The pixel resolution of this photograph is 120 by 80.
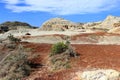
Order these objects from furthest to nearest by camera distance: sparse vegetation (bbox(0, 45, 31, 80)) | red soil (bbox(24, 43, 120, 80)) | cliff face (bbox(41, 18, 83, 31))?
1. cliff face (bbox(41, 18, 83, 31))
2. sparse vegetation (bbox(0, 45, 31, 80))
3. red soil (bbox(24, 43, 120, 80))

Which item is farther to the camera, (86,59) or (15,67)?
(86,59)

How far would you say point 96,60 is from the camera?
87.0 feet

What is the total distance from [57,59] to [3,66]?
412 centimetres

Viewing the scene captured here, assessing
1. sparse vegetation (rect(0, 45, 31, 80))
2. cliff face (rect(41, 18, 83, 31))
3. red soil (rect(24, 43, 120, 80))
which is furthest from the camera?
cliff face (rect(41, 18, 83, 31))

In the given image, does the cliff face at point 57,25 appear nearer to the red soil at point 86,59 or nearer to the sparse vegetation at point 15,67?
the red soil at point 86,59

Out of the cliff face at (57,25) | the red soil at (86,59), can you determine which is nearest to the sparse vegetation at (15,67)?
the red soil at (86,59)

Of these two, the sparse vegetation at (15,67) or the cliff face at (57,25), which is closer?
the sparse vegetation at (15,67)

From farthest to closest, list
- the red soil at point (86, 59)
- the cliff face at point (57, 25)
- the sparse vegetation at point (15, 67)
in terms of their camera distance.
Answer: the cliff face at point (57, 25) < the sparse vegetation at point (15, 67) < the red soil at point (86, 59)

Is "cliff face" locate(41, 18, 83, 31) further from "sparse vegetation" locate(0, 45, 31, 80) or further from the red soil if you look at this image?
"sparse vegetation" locate(0, 45, 31, 80)

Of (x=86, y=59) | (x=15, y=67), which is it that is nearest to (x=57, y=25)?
(x=86, y=59)

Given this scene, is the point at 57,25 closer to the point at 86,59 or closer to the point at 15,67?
the point at 86,59

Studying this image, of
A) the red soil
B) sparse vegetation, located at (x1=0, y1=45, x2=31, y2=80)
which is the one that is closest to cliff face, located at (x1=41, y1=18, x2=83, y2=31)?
the red soil

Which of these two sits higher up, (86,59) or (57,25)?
(57,25)

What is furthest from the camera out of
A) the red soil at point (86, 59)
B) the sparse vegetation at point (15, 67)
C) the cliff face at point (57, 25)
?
the cliff face at point (57, 25)
